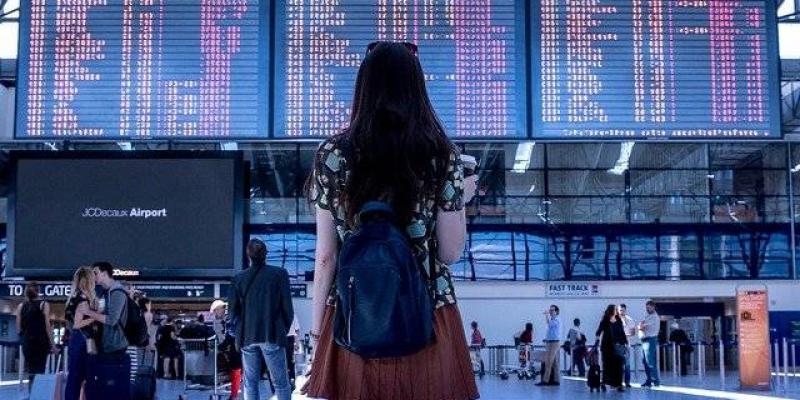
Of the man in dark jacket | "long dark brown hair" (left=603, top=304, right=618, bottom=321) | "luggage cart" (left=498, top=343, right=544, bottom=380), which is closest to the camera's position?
the man in dark jacket

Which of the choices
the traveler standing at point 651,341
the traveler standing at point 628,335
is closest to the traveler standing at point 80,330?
the traveler standing at point 628,335

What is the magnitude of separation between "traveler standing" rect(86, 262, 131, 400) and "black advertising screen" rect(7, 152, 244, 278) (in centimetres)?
631

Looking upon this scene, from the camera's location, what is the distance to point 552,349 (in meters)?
18.9

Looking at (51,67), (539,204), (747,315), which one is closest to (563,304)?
(539,204)

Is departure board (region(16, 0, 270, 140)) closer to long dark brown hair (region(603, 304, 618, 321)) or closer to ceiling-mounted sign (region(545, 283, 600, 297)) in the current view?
long dark brown hair (region(603, 304, 618, 321))

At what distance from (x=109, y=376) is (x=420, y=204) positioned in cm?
639

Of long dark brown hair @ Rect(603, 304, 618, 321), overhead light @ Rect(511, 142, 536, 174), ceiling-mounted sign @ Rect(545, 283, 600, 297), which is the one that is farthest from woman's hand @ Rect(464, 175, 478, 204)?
overhead light @ Rect(511, 142, 536, 174)

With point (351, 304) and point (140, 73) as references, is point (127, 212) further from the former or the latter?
point (351, 304)

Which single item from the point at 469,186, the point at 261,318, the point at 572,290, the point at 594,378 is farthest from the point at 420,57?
the point at 572,290

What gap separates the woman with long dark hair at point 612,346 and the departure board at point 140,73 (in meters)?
6.72

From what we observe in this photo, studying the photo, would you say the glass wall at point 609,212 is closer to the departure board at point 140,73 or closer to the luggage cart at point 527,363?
the luggage cart at point 527,363

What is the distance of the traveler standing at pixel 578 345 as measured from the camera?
23922 mm

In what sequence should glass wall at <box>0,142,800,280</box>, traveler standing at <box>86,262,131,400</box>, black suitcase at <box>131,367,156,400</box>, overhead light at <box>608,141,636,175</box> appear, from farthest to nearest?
Answer: overhead light at <box>608,141,636,175</box>, glass wall at <box>0,142,800,280</box>, black suitcase at <box>131,367,156,400</box>, traveler standing at <box>86,262,131,400</box>

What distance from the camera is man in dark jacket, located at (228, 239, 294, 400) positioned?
26.9 feet
